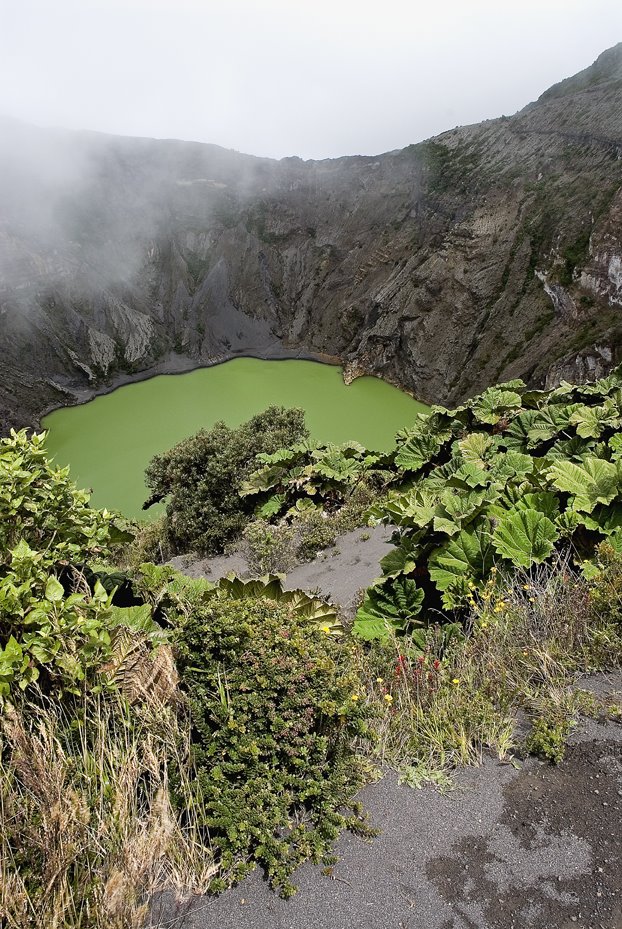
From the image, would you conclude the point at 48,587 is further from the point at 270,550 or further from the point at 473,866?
the point at 270,550

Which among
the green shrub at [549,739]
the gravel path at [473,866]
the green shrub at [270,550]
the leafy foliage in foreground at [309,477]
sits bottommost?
the green shrub at [270,550]

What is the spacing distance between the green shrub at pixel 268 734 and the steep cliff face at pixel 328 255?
1993cm

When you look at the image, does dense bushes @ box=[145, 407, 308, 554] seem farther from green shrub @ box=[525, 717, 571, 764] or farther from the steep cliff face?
the steep cliff face

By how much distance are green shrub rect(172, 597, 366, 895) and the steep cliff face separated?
19932 mm

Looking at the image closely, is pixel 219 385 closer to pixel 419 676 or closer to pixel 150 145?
pixel 419 676

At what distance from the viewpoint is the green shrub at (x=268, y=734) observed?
1.92 m

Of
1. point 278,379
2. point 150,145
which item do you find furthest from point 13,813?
point 150,145

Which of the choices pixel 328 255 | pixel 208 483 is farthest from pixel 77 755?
pixel 328 255

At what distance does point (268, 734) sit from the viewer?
6.91ft

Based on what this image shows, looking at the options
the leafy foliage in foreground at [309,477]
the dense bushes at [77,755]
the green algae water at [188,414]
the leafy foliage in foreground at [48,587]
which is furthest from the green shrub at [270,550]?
the green algae water at [188,414]

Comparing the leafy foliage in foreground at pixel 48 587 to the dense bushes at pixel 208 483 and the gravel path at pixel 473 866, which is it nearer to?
the gravel path at pixel 473 866

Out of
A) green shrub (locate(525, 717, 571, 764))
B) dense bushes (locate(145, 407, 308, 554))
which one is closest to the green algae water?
dense bushes (locate(145, 407, 308, 554))

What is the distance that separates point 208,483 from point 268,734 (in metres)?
8.07

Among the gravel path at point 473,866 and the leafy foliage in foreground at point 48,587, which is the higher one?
the leafy foliage in foreground at point 48,587
